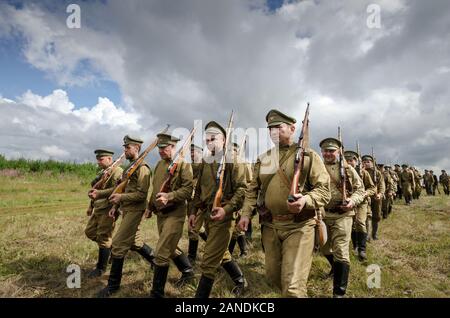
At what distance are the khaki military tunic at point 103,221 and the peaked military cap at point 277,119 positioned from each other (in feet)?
12.6

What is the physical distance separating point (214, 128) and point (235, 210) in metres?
1.45

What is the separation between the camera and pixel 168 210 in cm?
529

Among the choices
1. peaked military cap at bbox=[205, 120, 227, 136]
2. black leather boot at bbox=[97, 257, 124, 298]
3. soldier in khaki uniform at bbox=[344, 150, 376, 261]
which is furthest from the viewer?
soldier in khaki uniform at bbox=[344, 150, 376, 261]

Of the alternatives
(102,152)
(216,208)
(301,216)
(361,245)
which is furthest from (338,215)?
(102,152)

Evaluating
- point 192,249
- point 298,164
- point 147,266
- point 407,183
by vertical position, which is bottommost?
point 147,266

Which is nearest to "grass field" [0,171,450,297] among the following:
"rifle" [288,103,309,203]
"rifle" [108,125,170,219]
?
"rifle" [108,125,170,219]

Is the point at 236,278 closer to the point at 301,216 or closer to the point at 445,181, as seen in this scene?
the point at 301,216

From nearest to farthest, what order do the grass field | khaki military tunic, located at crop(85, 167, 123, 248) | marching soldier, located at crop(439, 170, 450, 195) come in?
1. the grass field
2. khaki military tunic, located at crop(85, 167, 123, 248)
3. marching soldier, located at crop(439, 170, 450, 195)

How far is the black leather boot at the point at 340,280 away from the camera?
5.17 metres

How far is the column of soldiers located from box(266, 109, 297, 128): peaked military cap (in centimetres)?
1

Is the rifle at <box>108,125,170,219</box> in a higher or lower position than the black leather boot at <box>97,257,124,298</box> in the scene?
higher

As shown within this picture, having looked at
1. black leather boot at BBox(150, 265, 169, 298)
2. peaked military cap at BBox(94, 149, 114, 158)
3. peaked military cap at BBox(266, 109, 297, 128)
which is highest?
peaked military cap at BBox(266, 109, 297, 128)

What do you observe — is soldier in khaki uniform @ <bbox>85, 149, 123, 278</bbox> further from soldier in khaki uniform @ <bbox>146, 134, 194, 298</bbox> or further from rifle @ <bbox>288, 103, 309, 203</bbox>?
rifle @ <bbox>288, 103, 309, 203</bbox>

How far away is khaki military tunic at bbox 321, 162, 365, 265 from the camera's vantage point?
5.44 metres
